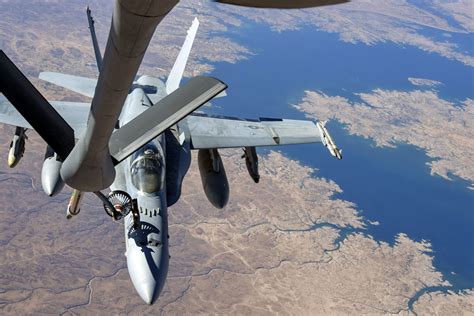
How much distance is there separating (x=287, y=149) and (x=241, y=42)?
6855 centimetres

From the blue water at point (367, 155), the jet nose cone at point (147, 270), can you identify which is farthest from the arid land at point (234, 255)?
the jet nose cone at point (147, 270)

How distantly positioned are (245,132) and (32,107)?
50.7 ft

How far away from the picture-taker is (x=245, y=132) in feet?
→ 82.3

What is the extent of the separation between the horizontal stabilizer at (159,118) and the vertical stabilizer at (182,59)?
15.5m

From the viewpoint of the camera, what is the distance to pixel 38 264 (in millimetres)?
85875

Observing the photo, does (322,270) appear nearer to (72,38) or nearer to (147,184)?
(147,184)

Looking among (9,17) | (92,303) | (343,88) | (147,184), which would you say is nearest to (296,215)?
(92,303)

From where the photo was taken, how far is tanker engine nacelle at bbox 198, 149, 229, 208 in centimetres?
2473

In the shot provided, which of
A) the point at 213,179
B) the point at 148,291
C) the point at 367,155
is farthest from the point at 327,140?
the point at 367,155

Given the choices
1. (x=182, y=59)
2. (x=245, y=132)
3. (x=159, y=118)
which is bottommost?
(x=245, y=132)

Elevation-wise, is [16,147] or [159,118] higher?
[159,118]

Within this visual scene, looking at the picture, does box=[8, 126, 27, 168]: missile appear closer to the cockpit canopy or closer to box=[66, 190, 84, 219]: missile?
box=[66, 190, 84, 219]: missile

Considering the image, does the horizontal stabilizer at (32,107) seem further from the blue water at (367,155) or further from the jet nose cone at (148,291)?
the blue water at (367,155)

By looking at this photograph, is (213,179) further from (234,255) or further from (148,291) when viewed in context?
(234,255)
